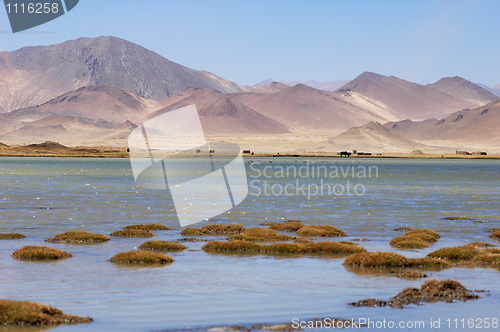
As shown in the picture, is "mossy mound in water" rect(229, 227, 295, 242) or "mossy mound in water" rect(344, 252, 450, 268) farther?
"mossy mound in water" rect(229, 227, 295, 242)

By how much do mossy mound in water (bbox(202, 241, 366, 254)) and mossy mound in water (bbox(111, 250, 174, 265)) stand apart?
3943 millimetres

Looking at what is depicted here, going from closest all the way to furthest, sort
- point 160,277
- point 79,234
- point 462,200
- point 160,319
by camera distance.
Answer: point 160,319 < point 160,277 < point 79,234 < point 462,200

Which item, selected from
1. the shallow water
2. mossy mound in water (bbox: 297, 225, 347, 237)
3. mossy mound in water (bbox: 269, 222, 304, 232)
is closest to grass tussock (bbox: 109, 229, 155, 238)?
the shallow water

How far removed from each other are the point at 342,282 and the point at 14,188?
6498 centimetres

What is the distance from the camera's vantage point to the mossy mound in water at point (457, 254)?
28781 millimetres

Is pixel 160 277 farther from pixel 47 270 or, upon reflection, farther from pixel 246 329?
pixel 246 329

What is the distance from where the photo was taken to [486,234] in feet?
129

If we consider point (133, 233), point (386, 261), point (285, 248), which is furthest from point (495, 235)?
point (133, 233)

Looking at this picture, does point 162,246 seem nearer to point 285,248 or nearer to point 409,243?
point 285,248

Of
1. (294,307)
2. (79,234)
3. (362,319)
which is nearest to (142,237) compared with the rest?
(79,234)

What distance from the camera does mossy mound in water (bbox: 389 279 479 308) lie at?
20.0m

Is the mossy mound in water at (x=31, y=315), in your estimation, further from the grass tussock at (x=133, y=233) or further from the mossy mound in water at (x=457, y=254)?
the grass tussock at (x=133, y=233)

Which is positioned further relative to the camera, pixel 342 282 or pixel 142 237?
pixel 142 237

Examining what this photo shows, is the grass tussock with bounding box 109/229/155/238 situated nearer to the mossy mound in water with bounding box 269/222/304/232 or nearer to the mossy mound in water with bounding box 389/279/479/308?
the mossy mound in water with bounding box 269/222/304/232
